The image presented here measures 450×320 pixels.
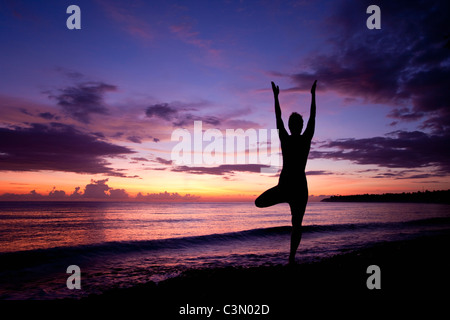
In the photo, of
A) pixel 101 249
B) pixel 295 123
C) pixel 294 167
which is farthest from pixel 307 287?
pixel 101 249

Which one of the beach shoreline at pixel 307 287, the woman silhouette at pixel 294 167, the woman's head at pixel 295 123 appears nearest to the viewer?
the beach shoreline at pixel 307 287

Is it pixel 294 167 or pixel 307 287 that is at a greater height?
pixel 294 167

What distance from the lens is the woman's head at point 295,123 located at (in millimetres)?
4523

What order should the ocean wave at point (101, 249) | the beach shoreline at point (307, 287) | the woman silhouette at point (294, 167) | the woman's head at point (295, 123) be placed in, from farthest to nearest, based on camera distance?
the ocean wave at point (101, 249) < the woman's head at point (295, 123) < the woman silhouette at point (294, 167) < the beach shoreline at point (307, 287)

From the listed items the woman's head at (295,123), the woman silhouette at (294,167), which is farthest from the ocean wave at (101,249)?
the woman's head at (295,123)

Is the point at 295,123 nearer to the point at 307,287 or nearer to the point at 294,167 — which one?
the point at 294,167

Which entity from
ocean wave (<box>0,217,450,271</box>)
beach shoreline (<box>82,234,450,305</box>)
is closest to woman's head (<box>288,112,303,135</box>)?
beach shoreline (<box>82,234,450,305</box>)

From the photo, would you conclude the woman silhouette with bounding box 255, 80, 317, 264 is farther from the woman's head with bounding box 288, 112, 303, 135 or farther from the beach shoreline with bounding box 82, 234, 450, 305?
the beach shoreline with bounding box 82, 234, 450, 305

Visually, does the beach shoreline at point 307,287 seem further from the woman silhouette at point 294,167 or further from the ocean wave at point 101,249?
the ocean wave at point 101,249

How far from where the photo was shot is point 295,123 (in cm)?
452

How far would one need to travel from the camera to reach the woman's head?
452 cm
